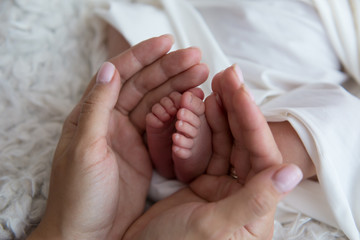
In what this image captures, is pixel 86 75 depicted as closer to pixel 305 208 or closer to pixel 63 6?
pixel 63 6

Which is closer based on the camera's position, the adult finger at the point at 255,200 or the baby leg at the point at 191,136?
the adult finger at the point at 255,200

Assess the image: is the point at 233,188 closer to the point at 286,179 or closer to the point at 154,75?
the point at 286,179

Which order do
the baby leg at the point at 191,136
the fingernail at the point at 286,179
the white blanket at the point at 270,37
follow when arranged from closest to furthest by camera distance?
the fingernail at the point at 286,179
the baby leg at the point at 191,136
the white blanket at the point at 270,37

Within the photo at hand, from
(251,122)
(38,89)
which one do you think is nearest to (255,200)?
(251,122)

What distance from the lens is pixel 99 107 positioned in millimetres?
577

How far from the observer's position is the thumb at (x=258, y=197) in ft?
1.53

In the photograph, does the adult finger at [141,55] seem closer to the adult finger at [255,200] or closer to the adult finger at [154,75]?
the adult finger at [154,75]

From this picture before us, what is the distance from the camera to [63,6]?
3.40 ft

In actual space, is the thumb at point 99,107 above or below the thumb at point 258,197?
above

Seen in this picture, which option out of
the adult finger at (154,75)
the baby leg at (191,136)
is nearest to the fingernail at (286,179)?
the baby leg at (191,136)

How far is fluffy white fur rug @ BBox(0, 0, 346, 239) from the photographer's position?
2.22 ft

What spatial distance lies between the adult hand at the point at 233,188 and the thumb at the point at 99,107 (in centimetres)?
18

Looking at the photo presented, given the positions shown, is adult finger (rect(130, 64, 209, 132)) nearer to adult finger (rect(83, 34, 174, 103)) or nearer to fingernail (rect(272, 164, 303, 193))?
adult finger (rect(83, 34, 174, 103))

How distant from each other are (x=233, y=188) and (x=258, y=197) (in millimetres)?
153
